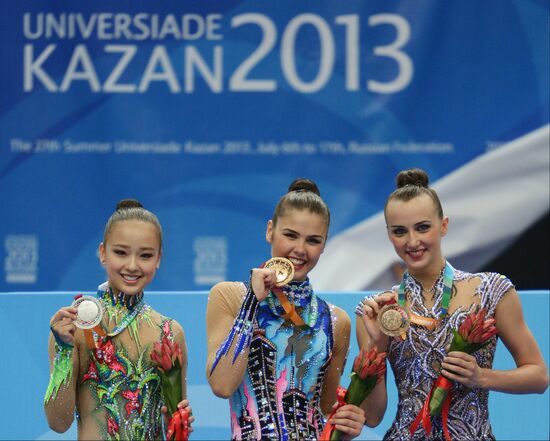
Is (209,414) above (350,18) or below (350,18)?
below

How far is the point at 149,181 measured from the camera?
17.3 feet

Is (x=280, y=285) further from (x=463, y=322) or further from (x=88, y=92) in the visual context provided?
(x=88, y=92)

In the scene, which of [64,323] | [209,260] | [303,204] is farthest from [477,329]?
[209,260]

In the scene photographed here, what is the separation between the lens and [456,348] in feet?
10.5

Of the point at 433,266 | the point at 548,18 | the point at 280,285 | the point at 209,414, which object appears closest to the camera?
the point at 280,285

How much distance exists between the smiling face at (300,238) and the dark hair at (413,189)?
0.86ft

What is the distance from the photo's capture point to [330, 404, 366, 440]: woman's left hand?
10.2 feet

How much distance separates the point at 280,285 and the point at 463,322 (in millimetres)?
565

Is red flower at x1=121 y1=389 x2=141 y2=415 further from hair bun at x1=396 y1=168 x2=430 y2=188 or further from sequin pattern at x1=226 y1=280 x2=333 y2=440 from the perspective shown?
hair bun at x1=396 y1=168 x2=430 y2=188

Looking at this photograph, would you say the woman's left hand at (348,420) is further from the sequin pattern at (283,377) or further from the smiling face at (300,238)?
the smiling face at (300,238)

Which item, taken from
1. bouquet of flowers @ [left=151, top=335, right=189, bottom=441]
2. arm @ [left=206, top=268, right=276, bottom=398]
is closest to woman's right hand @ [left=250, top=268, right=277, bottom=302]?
arm @ [left=206, top=268, right=276, bottom=398]

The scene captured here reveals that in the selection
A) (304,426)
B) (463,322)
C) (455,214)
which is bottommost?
(304,426)

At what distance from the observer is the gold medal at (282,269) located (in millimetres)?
3211

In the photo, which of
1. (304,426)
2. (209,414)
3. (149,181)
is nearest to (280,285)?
(304,426)
